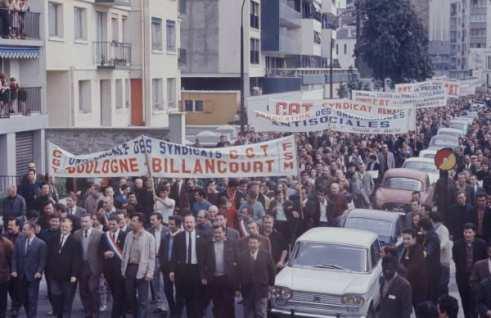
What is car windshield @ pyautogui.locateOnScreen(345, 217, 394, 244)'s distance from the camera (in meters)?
19.1

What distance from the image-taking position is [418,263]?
49.2 ft

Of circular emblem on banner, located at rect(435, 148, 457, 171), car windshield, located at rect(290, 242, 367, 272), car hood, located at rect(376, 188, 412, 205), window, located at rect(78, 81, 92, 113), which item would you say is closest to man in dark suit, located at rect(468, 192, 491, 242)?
circular emblem on banner, located at rect(435, 148, 457, 171)

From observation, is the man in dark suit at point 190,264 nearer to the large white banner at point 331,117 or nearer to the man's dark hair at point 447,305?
the man's dark hair at point 447,305

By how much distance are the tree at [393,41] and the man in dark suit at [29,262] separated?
75.6 metres

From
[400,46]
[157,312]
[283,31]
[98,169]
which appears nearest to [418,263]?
[157,312]

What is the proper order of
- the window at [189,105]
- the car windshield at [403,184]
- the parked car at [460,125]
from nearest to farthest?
the car windshield at [403,184] < the parked car at [460,125] < the window at [189,105]

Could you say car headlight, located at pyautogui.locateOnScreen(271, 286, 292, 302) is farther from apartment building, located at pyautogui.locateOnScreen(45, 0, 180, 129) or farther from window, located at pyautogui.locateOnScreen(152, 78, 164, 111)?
window, located at pyautogui.locateOnScreen(152, 78, 164, 111)

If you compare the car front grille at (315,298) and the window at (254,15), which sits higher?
the window at (254,15)

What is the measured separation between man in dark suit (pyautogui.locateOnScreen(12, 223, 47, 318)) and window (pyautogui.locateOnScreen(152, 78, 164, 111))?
28859 millimetres

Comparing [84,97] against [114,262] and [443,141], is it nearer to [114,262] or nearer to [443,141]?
[443,141]

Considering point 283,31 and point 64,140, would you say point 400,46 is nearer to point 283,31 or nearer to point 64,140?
point 283,31

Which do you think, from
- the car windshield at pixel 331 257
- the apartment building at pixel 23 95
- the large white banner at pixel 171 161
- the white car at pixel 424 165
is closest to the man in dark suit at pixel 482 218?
the car windshield at pixel 331 257

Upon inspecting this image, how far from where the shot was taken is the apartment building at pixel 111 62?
34688 mm

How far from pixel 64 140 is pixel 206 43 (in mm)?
28781
